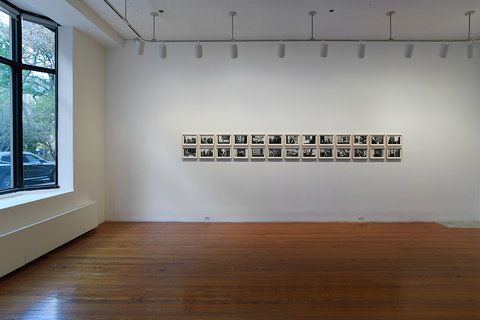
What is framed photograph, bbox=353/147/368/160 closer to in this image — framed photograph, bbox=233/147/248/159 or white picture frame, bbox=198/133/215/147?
framed photograph, bbox=233/147/248/159

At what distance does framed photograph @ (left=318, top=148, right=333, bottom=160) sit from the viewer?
5.59 meters

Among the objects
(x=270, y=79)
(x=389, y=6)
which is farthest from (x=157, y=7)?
(x=389, y=6)

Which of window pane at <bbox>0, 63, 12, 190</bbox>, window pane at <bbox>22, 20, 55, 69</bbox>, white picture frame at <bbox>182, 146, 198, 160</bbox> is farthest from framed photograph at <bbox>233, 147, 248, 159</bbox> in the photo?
window pane at <bbox>0, 63, 12, 190</bbox>

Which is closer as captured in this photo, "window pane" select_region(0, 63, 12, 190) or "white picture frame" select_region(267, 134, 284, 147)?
"window pane" select_region(0, 63, 12, 190)

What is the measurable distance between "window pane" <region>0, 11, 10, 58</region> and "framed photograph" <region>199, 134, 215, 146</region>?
3560mm

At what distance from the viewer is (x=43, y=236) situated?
3.75 meters

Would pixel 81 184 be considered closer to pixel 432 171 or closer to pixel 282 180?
pixel 282 180

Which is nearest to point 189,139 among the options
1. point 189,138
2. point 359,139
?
point 189,138

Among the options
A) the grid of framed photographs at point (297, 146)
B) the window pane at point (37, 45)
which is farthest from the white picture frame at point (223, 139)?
the window pane at point (37, 45)

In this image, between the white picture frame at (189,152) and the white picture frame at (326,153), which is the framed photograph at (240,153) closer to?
the white picture frame at (189,152)

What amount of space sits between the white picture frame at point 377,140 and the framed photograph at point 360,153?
0.22m

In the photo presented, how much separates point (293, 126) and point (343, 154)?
1.31 m

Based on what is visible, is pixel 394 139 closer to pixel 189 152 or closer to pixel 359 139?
pixel 359 139

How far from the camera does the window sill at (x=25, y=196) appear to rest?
11.7 feet
